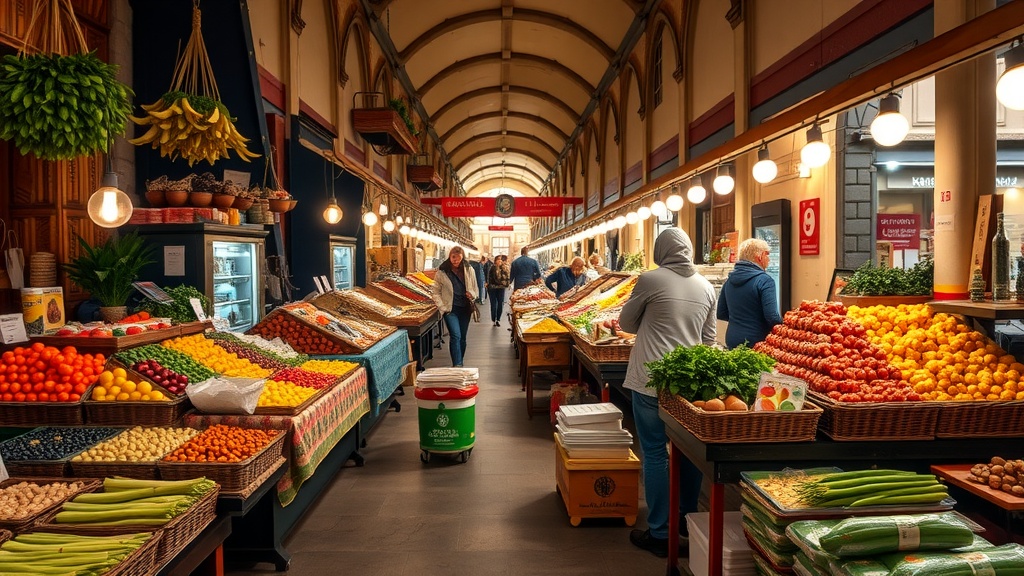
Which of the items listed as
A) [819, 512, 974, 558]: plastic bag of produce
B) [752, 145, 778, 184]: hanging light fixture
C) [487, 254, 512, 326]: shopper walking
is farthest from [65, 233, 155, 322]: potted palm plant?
[487, 254, 512, 326]: shopper walking

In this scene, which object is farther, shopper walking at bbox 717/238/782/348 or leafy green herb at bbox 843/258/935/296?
shopper walking at bbox 717/238/782/348

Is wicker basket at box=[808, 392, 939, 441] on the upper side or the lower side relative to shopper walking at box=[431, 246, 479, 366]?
lower

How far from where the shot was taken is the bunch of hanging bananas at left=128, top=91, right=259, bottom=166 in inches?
161

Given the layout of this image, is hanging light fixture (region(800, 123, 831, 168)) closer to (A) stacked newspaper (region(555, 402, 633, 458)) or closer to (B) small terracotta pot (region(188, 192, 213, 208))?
(A) stacked newspaper (region(555, 402, 633, 458))

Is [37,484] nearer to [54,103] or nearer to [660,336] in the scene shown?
[54,103]

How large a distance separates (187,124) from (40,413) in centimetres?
179

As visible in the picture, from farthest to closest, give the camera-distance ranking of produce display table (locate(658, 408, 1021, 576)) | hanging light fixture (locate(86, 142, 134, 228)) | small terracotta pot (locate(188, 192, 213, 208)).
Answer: small terracotta pot (locate(188, 192, 213, 208)) → hanging light fixture (locate(86, 142, 134, 228)) → produce display table (locate(658, 408, 1021, 576))

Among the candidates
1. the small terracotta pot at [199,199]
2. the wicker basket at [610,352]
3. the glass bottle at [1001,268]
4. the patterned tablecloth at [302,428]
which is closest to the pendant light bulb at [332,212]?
the small terracotta pot at [199,199]

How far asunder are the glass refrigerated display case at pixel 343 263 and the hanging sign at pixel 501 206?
966cm

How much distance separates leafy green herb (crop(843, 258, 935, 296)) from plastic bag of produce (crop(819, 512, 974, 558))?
305 centimetres

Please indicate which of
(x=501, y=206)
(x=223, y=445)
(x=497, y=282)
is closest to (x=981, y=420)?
(x=223, y=445)

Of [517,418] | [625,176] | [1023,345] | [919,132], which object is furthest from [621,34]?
[1023,345]

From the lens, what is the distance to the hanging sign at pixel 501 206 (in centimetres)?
2034

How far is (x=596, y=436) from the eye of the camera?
13.6ft
